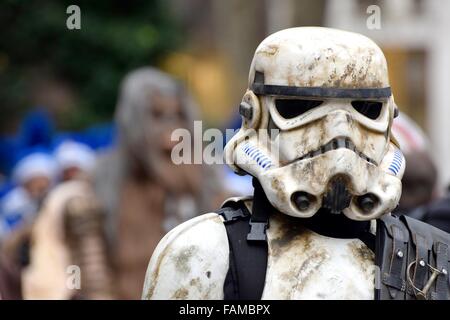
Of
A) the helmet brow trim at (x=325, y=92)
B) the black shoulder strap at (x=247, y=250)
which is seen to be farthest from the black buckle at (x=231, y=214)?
the helmet brow trim at (x=325, y=92)

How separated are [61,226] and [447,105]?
1826cm

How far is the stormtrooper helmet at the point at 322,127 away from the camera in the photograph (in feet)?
17.1

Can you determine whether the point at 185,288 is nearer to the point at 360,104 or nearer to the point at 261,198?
the point at 261,198

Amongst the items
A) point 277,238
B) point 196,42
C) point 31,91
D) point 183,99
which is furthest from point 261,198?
point 196,42

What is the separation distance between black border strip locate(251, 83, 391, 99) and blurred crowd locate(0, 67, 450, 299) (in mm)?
3686

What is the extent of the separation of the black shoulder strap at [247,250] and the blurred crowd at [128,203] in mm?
3684

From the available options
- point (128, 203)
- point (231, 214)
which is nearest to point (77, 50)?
point (128, 203)

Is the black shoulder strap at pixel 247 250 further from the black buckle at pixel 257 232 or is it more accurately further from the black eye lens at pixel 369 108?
Answer: the black eye lens at pixel 369 108

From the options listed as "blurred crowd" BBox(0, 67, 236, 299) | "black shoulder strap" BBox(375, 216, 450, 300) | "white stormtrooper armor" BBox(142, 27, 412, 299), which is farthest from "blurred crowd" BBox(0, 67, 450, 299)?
"white stormtrooper armor" BBox(142, 27, 412, 299)

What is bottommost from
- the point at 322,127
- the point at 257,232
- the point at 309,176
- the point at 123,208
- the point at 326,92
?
the point at 123,208

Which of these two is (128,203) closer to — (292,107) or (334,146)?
(292,107)

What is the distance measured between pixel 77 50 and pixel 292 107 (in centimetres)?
1700

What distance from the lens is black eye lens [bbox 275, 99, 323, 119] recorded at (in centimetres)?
531

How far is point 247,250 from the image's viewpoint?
5.27 m
